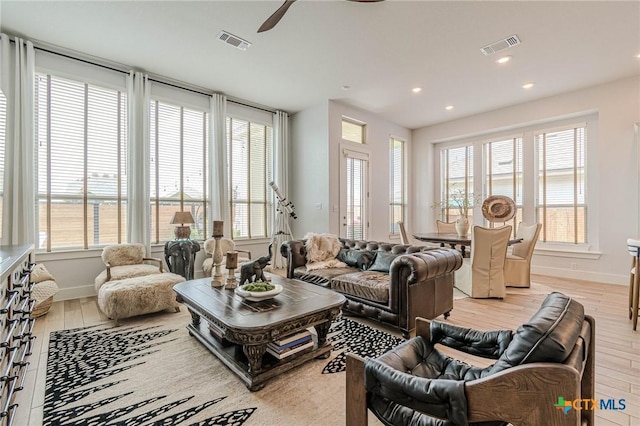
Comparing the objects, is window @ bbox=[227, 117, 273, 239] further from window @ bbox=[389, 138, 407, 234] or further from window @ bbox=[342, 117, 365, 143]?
window @ bbox=[389, 138, 407, 234]

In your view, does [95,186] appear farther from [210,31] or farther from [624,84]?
[624,84]

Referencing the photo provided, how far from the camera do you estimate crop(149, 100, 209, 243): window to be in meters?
4.62

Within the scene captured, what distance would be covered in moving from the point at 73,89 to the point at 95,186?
1375 millimetres

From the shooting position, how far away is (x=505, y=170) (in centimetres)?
612

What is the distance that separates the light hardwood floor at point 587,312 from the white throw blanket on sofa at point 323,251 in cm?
159

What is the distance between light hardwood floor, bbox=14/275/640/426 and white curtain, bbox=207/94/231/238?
2.23 meters

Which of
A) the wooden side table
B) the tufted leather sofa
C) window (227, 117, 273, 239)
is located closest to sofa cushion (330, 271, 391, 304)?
the tufted leather sofa

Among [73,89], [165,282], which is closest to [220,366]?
[165,282]

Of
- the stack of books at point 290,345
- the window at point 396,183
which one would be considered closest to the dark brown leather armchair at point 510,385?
the stack of books at point 290,345

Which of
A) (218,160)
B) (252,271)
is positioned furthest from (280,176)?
(252,271)

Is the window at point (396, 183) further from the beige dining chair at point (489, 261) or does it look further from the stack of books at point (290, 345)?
the stack of books at point (290, 345)

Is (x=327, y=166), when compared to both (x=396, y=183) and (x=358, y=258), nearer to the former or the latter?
(x=358, y=258)

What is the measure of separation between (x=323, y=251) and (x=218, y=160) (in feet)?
8.83

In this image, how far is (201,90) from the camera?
16.5 feet
